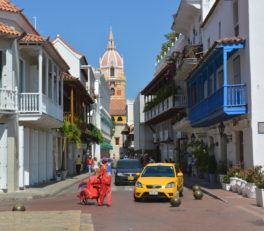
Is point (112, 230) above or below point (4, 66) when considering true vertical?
below

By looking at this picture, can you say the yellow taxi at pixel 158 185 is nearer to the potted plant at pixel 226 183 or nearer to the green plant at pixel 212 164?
the potted plant at pixel 226 183

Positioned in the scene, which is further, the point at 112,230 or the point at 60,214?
the point at 60,214

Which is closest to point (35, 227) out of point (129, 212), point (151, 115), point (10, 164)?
point (129, 212)

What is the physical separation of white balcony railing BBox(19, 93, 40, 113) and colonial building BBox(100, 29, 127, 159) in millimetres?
104593

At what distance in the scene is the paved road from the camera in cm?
1245

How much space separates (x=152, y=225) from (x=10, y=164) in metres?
11.9

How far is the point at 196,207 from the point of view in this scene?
672 inches

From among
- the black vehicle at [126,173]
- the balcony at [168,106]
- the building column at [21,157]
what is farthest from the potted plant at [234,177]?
the balcony at [168,106]

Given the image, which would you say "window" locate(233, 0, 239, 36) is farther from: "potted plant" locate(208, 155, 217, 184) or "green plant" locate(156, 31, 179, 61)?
"green plant" locate(156, 31, 179, 61)

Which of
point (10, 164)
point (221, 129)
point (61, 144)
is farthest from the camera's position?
point (61, 144)

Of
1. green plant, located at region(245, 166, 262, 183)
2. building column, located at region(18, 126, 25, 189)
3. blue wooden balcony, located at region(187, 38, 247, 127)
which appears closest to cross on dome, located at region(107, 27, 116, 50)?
blue wooden balcony, located at region(187, 38, 247, 127)

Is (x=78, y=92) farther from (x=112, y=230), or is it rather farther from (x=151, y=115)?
(x=112, y=230)

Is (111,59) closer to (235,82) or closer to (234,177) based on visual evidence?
(235,82)

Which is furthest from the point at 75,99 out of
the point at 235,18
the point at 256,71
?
the point at 256,71
